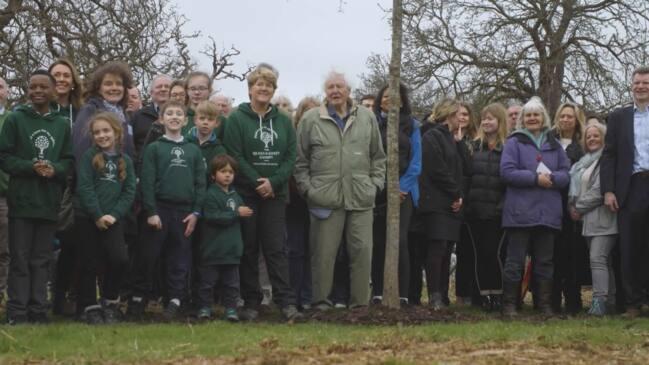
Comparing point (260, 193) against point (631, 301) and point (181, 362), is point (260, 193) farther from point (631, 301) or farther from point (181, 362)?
point (631, 301)

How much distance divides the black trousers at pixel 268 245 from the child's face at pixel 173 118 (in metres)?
0.96

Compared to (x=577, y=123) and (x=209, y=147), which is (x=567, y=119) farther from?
(x=209, y=147)

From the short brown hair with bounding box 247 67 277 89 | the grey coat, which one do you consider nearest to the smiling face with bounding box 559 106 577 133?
the grey coat

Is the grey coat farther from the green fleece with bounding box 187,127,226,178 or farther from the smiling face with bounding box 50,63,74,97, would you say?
the smiling face with bounding box 50,63,74,97

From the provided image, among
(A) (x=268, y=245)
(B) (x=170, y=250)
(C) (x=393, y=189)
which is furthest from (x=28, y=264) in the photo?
(C) (x=393, y=189)

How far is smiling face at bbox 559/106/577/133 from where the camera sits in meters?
11.0

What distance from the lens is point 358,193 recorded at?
968 centimetres

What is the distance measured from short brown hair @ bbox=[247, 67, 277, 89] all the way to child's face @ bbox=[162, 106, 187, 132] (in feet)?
2.79

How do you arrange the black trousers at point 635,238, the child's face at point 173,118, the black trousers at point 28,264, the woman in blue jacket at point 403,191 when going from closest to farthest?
the black trousers at point 28,264 < the child's face at point 173,118 < the black trousers at point 635,238 < the woman in blue jacket at point 403,191

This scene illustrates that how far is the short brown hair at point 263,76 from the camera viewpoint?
31.6ft

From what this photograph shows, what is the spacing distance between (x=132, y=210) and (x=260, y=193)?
1224 millimetres

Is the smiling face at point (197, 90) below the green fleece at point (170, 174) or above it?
above

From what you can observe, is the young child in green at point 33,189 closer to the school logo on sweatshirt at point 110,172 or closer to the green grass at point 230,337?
the school logo on sweatshirt at point 110,172

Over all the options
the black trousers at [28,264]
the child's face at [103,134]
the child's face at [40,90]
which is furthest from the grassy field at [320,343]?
the child's face at [40,90]
